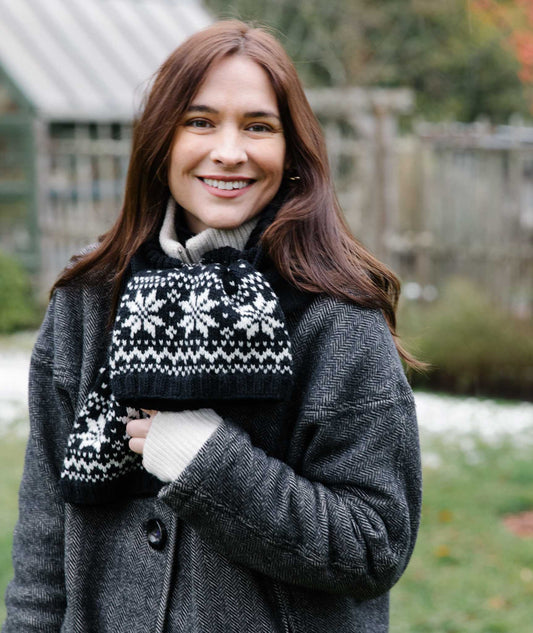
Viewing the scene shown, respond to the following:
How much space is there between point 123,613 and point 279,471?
49cm

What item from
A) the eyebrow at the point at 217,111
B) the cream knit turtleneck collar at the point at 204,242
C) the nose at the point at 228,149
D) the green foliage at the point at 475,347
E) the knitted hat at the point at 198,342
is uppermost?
the eyebrow at the point at 217,111

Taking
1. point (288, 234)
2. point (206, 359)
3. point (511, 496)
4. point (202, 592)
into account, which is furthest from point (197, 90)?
point (511, 496)

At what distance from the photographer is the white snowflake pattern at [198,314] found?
1592mm

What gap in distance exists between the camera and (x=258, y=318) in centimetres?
161

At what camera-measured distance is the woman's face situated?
70.3 inches

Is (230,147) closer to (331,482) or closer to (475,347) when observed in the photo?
(331,482)

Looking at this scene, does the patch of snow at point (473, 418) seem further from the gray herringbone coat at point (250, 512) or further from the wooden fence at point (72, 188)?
the wooden fence at point (72, 188)

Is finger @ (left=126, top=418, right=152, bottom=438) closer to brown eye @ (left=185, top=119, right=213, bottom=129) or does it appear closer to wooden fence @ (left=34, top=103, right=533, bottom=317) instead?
brown eye @ (left=185, top=119, right=213, bottom=129)

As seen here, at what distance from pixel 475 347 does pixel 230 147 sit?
609 centimetres

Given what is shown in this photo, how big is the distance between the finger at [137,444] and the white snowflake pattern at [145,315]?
216 mm

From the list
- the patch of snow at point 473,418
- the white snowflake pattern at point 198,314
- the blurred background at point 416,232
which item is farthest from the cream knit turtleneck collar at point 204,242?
the patch of snow at point 473,418

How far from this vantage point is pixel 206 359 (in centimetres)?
158

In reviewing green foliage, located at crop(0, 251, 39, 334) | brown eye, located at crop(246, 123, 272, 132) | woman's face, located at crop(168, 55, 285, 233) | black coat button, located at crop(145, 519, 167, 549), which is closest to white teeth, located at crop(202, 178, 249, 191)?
woman's face, located at crop(168, 55, 285, 233)

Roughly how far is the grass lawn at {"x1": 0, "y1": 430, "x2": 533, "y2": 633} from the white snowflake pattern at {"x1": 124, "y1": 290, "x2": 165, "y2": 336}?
2604mm
